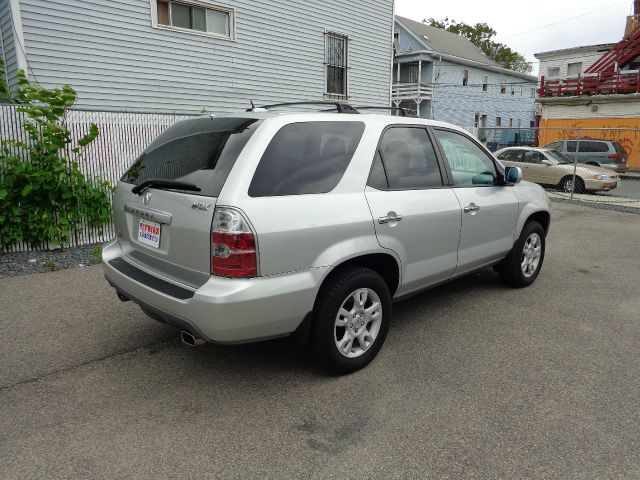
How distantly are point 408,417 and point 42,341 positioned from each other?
9.51 ft

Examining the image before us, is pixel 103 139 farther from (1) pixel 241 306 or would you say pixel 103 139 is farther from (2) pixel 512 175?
(2) pixel 512 175

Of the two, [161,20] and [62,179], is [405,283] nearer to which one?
[62,179]

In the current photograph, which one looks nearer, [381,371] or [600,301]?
[381,371]

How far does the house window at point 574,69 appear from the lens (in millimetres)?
31531

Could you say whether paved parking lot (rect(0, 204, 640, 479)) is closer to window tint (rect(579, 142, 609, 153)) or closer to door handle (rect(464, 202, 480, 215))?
door handle (rect(464, 202, 480, 215))

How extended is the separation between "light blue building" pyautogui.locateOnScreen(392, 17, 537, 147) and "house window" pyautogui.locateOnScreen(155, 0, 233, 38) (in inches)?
827

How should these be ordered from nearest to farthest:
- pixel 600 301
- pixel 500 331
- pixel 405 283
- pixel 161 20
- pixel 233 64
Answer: pixel 405 283 < pixel 500 331 < pixel 600 301 < pixel 161 20 < pixel 233 64

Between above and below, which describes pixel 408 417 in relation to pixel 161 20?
below

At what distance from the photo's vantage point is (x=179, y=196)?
2.84m

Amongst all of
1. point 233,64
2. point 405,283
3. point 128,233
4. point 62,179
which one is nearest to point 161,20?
point 233,64

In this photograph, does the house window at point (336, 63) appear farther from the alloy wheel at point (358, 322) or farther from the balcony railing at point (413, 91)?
the balcony railing at point (413, 91)

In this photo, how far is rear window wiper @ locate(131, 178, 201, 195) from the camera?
9.23 feet

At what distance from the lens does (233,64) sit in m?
10.6

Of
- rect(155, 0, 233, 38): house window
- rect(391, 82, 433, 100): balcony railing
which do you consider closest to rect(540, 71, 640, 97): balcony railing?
rect(391, 82, 433, 100): balcony railing
